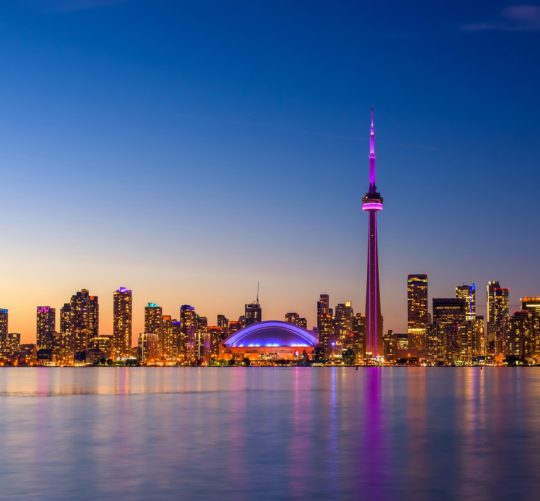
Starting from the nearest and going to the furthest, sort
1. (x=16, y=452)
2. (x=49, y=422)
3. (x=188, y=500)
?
(x=188, y=500) → (x=16, y=452) → (x=49, y=422)

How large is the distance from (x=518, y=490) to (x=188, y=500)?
12416 mm

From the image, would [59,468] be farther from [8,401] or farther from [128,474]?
[8,401]

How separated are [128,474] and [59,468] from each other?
4101mm

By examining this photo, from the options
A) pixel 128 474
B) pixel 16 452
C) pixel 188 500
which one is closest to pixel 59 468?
pixel 128 474

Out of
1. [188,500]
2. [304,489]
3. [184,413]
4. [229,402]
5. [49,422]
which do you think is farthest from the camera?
[229,402]

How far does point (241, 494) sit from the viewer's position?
103 feet

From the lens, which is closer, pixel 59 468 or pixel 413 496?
pixel 413 496

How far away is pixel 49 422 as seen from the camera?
62.9 meters

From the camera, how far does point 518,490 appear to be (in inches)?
1298

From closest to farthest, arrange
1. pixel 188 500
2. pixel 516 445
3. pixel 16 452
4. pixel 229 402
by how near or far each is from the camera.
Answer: pixel 188 500 < pixel 16 452 < pixel 516 445 < pixel 229 402

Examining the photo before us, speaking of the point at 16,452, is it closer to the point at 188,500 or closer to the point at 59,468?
the point at 59,468

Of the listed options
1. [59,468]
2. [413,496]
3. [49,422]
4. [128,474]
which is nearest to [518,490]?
[413,496]

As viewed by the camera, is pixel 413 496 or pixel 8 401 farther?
pixel 8 401

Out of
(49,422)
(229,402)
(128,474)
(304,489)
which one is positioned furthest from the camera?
(229,402)
